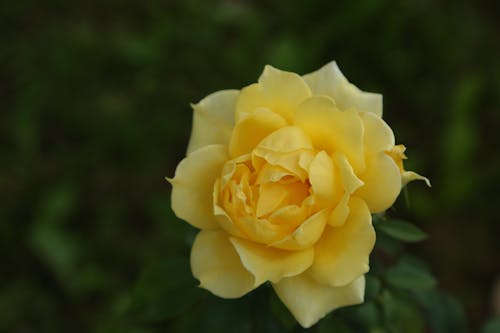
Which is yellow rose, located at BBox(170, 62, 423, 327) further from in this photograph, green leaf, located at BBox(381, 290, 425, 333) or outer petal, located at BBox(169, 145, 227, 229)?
green leaf, located at BBox(381, 290, 425, 333)

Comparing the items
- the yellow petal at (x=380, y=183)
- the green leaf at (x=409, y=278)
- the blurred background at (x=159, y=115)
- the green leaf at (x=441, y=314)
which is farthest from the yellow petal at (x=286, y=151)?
the blurred background at (x=159, y=115)

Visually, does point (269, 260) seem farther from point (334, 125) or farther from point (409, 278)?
point (409, 278)

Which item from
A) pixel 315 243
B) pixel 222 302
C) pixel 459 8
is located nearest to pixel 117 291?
pixel 222 302

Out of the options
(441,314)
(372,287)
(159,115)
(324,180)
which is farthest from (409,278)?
(159,115)

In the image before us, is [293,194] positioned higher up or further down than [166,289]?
higher up

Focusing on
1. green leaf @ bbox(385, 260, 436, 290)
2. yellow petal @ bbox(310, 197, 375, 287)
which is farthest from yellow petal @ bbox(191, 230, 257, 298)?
green leaf @ bbox(385, 260, 436, 290)

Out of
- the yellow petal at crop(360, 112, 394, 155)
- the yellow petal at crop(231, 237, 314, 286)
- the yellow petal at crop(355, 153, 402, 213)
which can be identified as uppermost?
the yellow petal at crop(360, 112, 394, 155)

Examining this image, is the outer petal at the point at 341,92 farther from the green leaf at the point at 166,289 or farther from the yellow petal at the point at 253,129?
the green leaf at the point at 166,289
